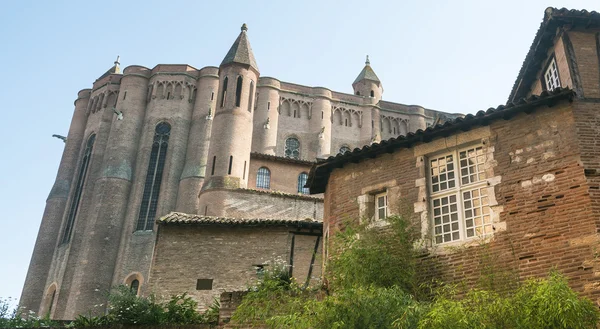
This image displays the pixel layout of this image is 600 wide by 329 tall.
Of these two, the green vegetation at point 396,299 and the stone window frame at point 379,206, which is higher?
the stone window frame at point 379,206

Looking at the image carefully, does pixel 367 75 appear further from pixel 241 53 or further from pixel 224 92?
pixel 224 92

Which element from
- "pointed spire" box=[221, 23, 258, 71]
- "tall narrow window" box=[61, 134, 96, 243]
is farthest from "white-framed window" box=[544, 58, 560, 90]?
"tall narrow window" box=[61, 134, 96, 243]

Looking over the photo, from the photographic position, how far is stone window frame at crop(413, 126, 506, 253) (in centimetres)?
1055

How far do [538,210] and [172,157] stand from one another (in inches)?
1208

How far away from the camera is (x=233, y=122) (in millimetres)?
33594

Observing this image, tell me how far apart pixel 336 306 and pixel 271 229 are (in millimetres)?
8781

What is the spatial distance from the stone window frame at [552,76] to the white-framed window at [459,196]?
2.89m

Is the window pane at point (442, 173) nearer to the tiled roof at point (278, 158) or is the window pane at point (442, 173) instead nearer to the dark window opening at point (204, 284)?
the dark window opening at point (204, 284)

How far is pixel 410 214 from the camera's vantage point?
1148 centimetres

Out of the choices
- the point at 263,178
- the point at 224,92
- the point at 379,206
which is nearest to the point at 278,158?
the point at 263,178

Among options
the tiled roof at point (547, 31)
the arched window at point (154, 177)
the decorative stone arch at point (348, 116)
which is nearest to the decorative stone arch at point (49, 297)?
the arched window at point (154, 177)

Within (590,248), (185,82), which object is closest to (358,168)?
(590,248)

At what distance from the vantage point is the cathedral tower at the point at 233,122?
1230 inches

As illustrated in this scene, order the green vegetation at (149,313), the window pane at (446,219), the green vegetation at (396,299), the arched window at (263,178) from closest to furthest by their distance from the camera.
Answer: the green vegetation at (396,299), the window pane at (446,219), the green vegetation at (149,313), the arched window at (263,178)
